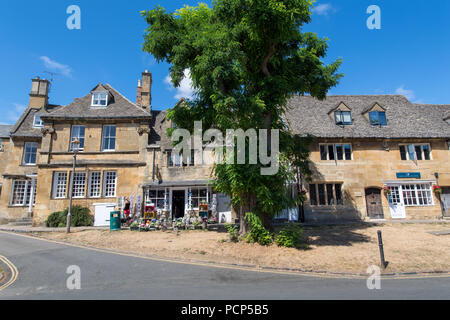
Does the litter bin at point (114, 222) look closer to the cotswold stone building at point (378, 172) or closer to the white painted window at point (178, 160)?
the white painted window at point (178, 160)

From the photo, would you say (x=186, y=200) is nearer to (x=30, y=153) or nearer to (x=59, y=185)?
(x=59, y=185)

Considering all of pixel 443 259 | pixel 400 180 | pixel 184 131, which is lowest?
pixel 443 259

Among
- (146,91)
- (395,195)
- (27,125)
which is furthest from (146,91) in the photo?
(395,195)

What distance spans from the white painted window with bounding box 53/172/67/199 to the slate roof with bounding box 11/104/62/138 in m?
6.79

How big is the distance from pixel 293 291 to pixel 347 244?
646cm

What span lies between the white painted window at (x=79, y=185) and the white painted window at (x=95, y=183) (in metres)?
0.55

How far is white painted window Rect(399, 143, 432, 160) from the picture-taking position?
19672 mm

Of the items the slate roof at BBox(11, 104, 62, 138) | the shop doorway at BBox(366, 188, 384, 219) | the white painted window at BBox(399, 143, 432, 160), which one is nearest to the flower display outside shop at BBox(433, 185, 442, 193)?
the white painted window at BBox(399, 143, 432, 160)

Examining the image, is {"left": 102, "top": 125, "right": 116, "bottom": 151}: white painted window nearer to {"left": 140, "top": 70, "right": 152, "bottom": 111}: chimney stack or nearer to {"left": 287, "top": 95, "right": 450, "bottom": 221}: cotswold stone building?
{"left": 140, "top": 70, "right": 152, "bottom": 111}: chimney stack

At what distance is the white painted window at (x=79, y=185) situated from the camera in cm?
2004

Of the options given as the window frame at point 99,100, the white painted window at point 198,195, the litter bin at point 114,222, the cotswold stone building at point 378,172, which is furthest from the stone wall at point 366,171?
the window frame at point 99,100
